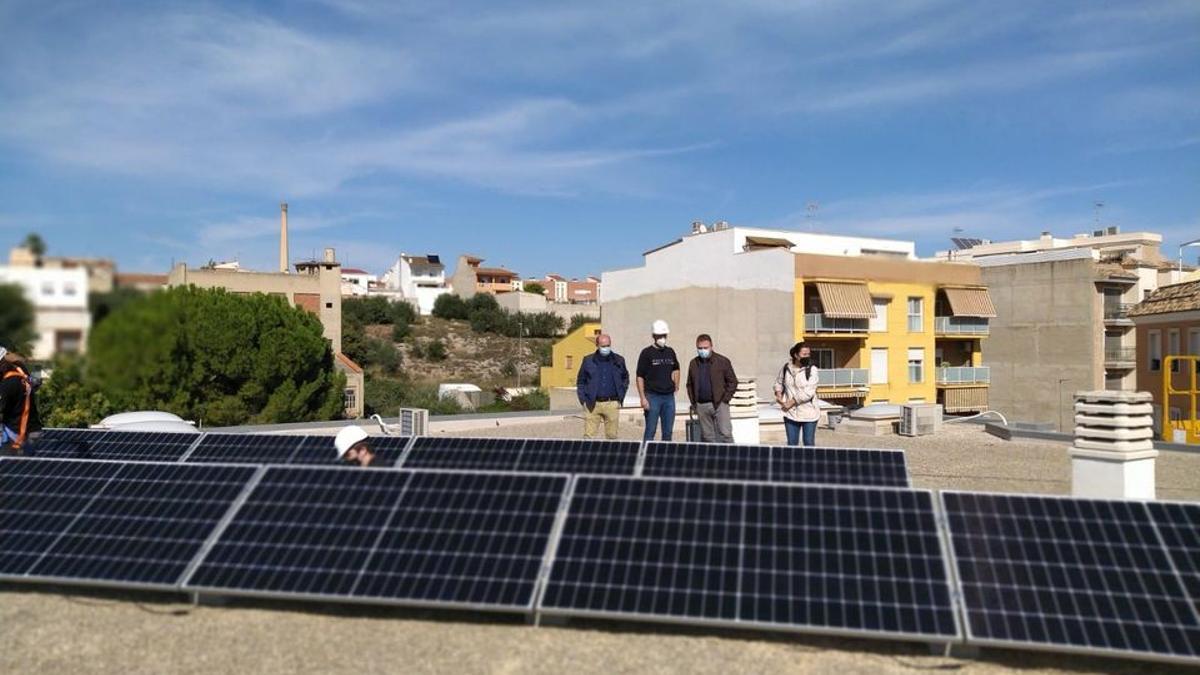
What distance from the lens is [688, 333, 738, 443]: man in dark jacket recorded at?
12.7 m

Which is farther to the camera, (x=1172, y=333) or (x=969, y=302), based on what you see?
(x=969, y=302)

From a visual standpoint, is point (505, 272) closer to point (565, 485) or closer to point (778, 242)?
point (778, 242)

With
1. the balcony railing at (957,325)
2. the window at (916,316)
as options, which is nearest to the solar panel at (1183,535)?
the window at (916,316)

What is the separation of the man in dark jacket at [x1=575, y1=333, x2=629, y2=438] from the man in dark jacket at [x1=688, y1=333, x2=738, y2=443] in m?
1.05

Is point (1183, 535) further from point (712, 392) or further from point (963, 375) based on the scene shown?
point (963, 375)

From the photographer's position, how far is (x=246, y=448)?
400 inches

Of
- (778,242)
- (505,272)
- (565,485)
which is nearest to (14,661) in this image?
(565,485)

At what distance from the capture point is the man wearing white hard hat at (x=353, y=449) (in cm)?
819

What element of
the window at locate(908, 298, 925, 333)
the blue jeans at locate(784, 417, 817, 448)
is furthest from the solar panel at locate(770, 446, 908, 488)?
the window at locate(908, 298, 925, 333)

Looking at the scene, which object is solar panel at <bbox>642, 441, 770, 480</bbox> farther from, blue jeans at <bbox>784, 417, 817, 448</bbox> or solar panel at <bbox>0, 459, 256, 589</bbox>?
solar panel at <bbox>0, 459, 256, 589</bbox>

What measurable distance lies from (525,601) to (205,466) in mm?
3203

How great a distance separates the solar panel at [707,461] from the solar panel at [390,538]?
2714mm

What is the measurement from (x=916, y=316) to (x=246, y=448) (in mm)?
41263

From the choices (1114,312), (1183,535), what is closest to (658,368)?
(1183,535)
